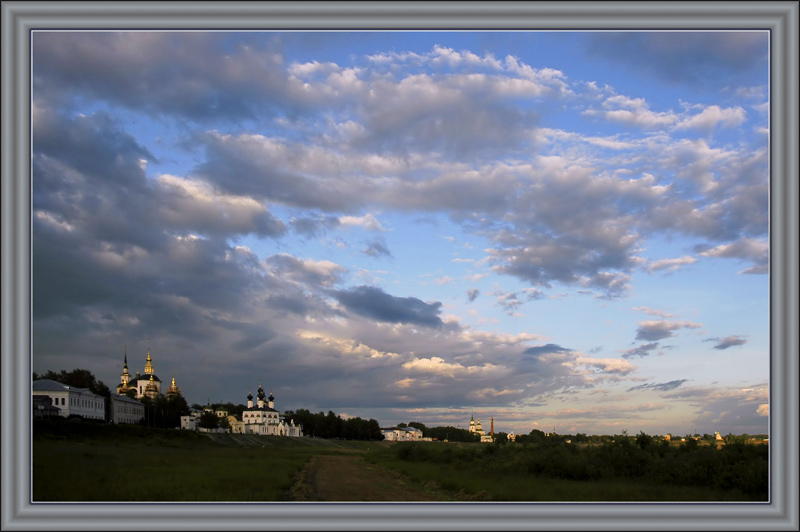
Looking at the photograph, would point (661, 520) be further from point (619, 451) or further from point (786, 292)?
point (619, 451)

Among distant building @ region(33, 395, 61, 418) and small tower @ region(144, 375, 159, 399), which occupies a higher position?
distant building @ region(33, 395, 61, 418)

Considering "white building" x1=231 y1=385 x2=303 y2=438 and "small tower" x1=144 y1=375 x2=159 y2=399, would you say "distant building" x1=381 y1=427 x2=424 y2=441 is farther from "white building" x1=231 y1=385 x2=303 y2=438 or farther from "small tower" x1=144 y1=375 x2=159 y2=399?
"small tower" x1=144 y1=375 x2=159 y2=399

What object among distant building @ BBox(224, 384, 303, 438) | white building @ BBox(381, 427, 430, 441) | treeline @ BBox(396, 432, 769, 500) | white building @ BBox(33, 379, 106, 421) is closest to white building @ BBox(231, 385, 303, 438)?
distant building @ BBox(224, 384, 303, 438)

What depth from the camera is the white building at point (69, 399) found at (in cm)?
6172

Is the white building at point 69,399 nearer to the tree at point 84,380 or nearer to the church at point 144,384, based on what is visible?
the tree at point 84,380

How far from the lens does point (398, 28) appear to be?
14.0m

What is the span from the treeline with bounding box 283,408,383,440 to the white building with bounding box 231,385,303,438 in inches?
112

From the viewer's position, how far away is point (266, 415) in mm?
145250

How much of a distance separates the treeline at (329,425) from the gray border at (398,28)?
134 meters

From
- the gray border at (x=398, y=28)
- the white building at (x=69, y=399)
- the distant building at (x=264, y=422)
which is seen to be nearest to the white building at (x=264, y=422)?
the distant building at (x=264, y=422)

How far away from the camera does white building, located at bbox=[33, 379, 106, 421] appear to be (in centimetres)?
6172

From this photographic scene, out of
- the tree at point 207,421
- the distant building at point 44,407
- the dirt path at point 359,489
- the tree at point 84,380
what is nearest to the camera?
the dirt path at point 359,489

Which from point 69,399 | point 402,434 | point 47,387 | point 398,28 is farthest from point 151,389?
point 398,28

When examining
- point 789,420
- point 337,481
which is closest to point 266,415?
point 337,481
